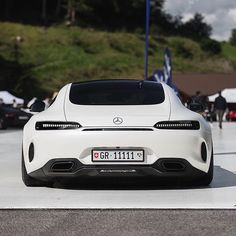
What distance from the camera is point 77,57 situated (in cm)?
7638

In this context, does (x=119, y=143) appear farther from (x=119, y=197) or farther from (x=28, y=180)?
(x=28, y=180)

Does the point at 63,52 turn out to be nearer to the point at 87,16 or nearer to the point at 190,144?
the point at 87,16

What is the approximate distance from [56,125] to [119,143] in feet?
2.38

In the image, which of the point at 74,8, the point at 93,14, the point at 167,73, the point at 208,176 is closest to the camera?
the point at 208,176

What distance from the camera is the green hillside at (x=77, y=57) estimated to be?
225ft

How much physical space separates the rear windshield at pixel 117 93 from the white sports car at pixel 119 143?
0.82ft

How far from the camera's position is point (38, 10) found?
3861 inches

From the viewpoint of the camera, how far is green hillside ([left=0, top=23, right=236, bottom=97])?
225 ft

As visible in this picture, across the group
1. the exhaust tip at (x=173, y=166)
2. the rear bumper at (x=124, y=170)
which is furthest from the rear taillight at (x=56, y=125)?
the exhaust tip at (x=173, y=166)

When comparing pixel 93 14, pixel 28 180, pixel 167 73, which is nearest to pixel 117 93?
pixel 28 180

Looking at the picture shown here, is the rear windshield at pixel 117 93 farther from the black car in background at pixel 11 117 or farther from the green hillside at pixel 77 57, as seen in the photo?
the green hillside at pixel 77 57

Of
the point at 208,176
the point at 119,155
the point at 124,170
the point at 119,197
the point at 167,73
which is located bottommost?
the point at 167,73

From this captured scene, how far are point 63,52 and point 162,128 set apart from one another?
69431mm

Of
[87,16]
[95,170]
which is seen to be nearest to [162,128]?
[95,170]
